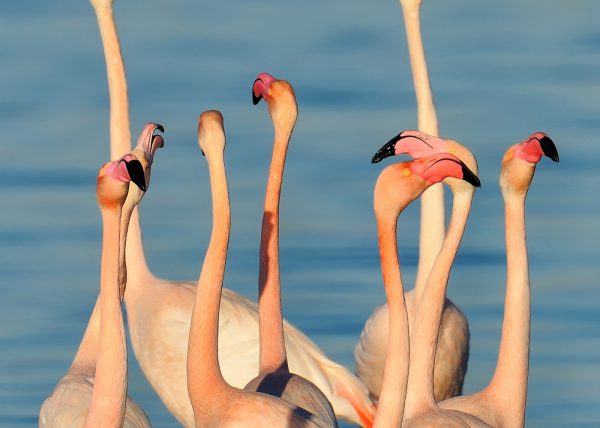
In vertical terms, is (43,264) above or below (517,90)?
below

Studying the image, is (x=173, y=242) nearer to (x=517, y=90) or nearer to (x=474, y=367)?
(x=474, y=367)

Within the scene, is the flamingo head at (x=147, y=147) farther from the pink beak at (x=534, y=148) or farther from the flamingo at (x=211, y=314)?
the pink beak at (x=534, y=148)

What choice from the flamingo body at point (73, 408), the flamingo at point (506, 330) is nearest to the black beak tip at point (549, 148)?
the flamingo at point (506, 330)

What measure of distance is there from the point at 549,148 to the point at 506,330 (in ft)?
3.02

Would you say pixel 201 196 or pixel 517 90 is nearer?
pixel 201 196

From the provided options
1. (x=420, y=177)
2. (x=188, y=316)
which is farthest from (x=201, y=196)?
(x=420, y=177)

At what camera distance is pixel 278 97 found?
31.2 ft

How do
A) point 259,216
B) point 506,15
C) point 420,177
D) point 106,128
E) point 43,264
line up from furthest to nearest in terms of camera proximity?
point 506,15 → point 106,128 → point 259,216 → point 43,264 → point 420,177

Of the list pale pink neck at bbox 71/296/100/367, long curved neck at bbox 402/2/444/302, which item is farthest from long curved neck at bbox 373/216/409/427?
long curved neck at bbox 402/2/444/302

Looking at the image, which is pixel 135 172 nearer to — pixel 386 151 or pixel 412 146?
pixel 386 151

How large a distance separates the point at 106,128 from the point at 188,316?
6.59 m

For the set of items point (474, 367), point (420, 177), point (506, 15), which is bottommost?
point (474, 367)

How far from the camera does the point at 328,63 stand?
20.8 metres

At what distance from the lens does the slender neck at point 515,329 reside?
30.6 feet
